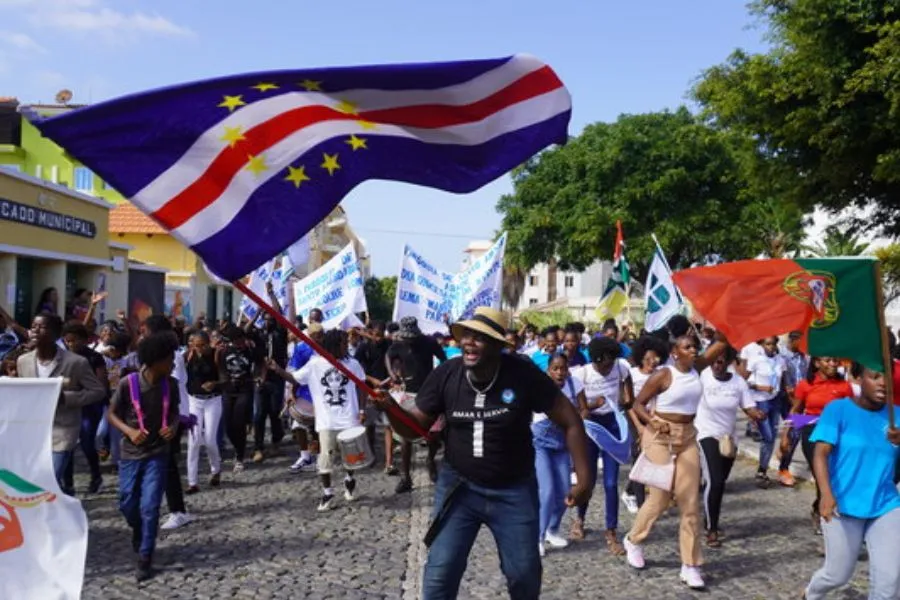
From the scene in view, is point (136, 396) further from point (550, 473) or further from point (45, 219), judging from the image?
point (45, 219)

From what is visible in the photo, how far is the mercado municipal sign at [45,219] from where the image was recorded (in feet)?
61.6

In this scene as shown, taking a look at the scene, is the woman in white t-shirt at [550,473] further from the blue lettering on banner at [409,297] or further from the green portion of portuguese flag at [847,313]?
the blue lettering on banner at [409,297]

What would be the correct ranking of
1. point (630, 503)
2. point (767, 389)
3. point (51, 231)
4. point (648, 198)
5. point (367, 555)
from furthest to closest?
point (648, 198)
point (51, 231)
point (767, 389)
point (630, 503)
point (367, 555)

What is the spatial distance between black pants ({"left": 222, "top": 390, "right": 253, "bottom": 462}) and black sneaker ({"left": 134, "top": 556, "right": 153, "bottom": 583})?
180 inches

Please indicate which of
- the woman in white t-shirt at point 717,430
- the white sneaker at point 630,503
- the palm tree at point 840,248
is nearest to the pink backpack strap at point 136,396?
the woman in white t-shirt at point 717,430

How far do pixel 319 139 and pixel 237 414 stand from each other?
22.5 ft

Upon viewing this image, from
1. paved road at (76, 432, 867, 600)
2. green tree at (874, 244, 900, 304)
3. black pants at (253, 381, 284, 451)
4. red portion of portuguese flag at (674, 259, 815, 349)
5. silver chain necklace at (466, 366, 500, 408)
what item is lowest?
paved road at (76, 432, 867, 600)

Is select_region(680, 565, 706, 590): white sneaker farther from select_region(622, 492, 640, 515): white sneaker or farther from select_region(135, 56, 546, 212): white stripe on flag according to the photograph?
select_region(135, 56, 546, 212): white stripe on flag

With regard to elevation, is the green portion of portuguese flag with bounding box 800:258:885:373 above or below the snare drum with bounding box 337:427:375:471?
above

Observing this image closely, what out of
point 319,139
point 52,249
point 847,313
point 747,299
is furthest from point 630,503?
point 52,249

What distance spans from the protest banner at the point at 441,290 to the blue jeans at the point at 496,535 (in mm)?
10770

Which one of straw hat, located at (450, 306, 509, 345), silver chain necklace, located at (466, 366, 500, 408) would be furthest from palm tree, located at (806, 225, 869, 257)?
silver chain necklace, located at (466, 366, 500, 408)

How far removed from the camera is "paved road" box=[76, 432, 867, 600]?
658cm

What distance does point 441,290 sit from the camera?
52.6 ft
